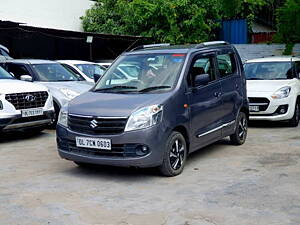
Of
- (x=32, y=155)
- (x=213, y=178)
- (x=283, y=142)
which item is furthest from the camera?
(x=283, y=142)

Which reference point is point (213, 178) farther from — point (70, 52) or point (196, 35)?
point (70, 52)

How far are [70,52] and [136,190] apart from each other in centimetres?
1926

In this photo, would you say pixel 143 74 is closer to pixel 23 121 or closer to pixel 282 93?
pixel 23 121

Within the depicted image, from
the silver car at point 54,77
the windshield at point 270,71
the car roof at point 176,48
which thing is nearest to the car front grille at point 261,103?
the windshield at point 270,71

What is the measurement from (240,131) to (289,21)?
37.8ft

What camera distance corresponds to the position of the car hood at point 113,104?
5.93 m

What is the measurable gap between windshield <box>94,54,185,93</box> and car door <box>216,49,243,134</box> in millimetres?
1141

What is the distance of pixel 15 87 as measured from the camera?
29.2ft

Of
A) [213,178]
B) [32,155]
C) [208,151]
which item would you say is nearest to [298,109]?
[208,151]

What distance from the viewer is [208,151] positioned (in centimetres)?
792

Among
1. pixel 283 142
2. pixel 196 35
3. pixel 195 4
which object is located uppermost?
pixel 195 4

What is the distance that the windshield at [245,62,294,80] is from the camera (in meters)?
11.0

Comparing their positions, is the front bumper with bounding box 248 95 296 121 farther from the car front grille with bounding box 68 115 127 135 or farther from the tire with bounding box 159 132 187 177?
the car front grille with bounding box 68 115 127 135

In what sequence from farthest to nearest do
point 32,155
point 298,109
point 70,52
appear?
point 70,52 < point 298,109 < point 32,155
